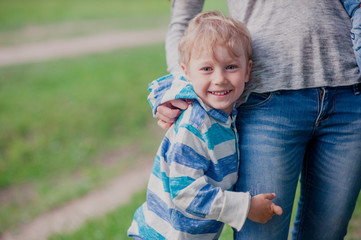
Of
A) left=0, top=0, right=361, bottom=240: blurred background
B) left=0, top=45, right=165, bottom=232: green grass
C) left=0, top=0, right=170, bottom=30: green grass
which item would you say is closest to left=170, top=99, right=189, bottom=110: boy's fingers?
left=0, top=0, right=361, bottom=240: blurred background

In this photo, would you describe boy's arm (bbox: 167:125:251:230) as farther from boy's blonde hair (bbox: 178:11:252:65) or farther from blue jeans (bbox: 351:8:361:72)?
blue jeans (bbox: 351:8:361:72)

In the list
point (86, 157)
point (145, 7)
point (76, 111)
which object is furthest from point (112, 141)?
point (145, 7)

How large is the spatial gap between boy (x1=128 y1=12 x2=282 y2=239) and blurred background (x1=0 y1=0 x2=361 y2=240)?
4.95 ft

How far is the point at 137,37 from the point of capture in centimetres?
1194

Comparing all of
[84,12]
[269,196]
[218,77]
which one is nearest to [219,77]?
[218,77]

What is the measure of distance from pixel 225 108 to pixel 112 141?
4.18 m

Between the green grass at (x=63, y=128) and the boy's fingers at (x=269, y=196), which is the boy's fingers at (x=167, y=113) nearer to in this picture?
the boy's fingers at (x=269, y=196)

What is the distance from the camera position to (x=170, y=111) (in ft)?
4.91

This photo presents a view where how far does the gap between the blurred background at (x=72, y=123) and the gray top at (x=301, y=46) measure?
1.76 metres

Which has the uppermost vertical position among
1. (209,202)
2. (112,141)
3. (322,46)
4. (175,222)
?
(322,46)

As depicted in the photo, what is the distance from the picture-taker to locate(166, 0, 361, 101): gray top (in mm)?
1478

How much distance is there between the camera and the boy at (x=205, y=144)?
139cm

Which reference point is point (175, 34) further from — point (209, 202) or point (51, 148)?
point (51, 148)

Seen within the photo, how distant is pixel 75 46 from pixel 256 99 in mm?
9830
